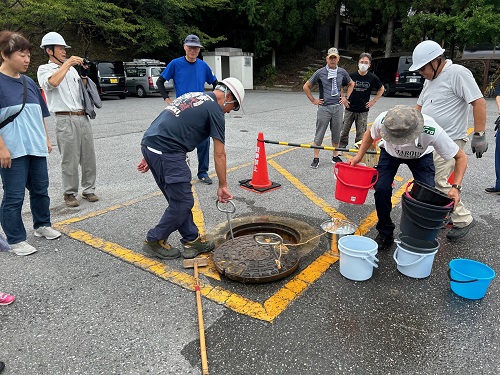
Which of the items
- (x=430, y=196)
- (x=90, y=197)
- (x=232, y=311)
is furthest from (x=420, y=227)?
(x=90, y=197)

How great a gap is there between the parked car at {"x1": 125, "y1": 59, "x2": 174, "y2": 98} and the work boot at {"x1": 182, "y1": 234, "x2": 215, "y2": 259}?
15948 mm

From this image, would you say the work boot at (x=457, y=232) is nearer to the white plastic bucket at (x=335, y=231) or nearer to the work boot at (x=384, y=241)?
the work boot at (x=384, y=241)

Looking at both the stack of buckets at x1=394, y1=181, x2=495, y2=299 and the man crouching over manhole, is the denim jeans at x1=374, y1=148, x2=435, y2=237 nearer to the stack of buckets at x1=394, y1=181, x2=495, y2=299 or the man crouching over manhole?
the stack of buckets at x1=394, y1=181, x2=495, y2=299

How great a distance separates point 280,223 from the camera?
13.8 feet

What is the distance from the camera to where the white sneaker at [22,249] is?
→ 3.60m

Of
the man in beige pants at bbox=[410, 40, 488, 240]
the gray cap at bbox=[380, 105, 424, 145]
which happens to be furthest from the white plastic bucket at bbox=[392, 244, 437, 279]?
the gray cap at bbox=[380, 105, 424, 145]

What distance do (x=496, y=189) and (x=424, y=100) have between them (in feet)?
7.16

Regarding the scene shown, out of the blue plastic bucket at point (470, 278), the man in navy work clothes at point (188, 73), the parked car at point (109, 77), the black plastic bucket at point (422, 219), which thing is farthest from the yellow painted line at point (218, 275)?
the parked car at point (109, 77)

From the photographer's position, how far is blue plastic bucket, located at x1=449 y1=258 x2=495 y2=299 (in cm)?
282

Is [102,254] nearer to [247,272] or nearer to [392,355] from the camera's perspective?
[247,272]

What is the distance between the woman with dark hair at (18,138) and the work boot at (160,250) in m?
1.13

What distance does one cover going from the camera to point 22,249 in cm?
361

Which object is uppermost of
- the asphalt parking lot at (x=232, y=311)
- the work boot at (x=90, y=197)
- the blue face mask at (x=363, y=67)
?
the blue face mask at (x=363, y=67)

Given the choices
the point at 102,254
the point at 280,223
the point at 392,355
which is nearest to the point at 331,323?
the point at 392,355
